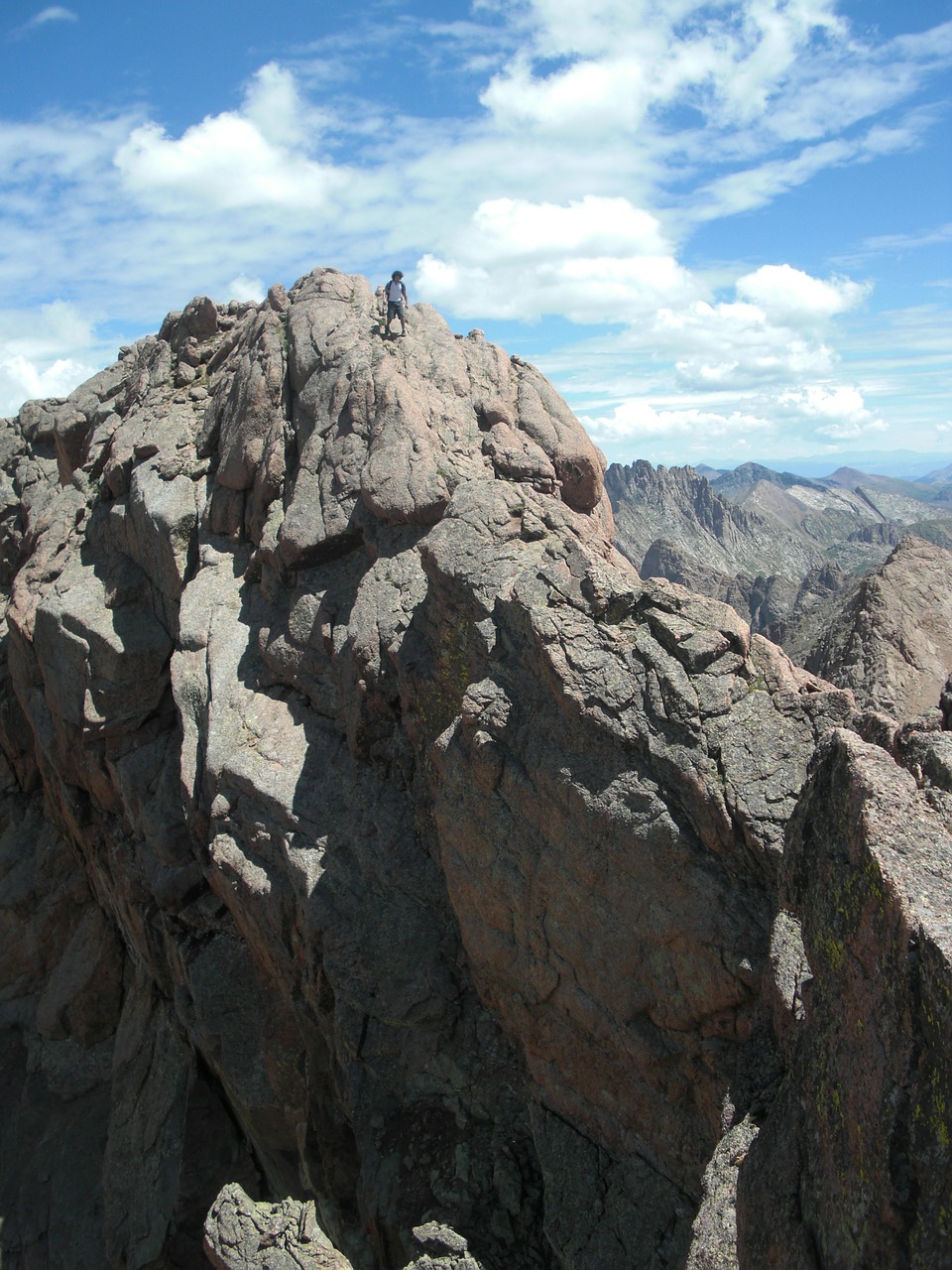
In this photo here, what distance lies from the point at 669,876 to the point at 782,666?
3.64 m

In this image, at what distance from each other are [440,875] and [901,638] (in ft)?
44.3

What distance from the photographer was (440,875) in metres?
15.9

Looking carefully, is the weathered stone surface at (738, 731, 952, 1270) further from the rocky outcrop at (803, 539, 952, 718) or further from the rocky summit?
the rocky outcrop at (803, 539, 952, 718)

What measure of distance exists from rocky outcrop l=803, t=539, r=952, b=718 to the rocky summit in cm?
68

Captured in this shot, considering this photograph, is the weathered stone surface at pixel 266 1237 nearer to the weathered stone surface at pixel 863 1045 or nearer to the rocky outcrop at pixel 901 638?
the weathered stone surface at pixel 863 1045

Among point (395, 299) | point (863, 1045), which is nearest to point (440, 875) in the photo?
point (863, 1045)

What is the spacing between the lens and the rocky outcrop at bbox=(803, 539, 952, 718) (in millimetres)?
21312

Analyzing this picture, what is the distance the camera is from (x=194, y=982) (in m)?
18.9

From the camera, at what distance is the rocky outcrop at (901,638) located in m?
21.3

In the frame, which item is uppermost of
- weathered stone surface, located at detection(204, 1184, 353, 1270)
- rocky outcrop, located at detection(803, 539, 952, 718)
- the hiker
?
the hiker

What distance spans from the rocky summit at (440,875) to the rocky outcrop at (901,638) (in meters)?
0.68

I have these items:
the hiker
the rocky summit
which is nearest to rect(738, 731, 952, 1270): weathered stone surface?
the rocky summit

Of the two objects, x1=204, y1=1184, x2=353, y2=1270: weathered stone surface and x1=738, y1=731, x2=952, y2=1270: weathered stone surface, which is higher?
x1=738, y1=731, x2=952, y2=1270: weathered stone surface

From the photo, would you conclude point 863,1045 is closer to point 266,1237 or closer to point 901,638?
point 266,1237
